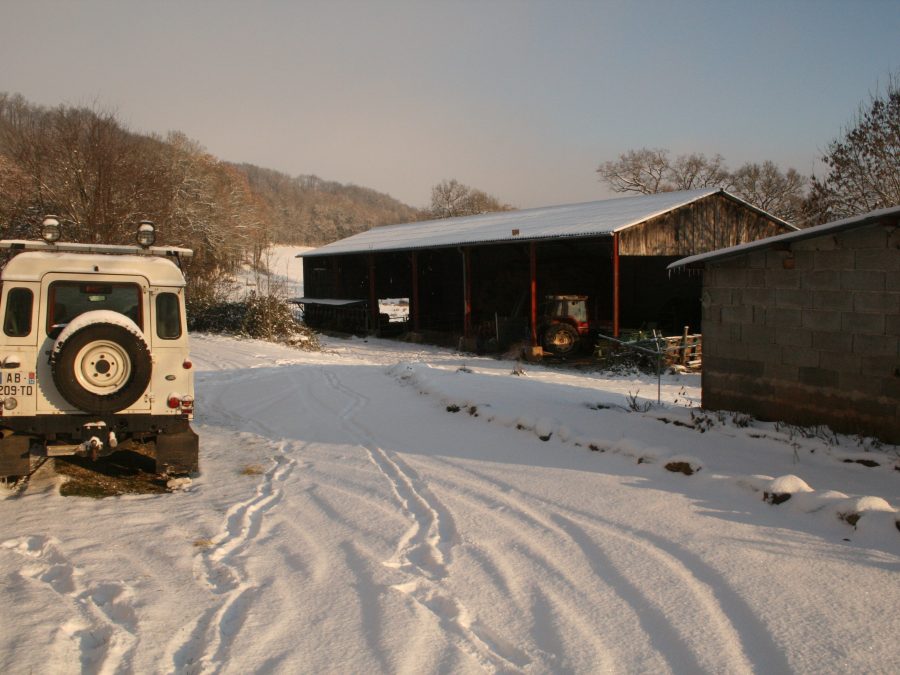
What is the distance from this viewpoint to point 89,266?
7.18 m

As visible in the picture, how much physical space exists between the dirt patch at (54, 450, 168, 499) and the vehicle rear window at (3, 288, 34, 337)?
1.67 m

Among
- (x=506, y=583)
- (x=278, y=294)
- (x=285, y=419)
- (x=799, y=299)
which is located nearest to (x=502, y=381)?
(x=285, y=419)

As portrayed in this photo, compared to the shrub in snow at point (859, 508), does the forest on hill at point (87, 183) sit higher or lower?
higher

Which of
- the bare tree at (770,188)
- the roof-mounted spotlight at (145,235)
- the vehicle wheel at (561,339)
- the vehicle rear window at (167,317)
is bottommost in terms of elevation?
the vehicle wheel at (561,339)

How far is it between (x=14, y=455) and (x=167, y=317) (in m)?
1.96

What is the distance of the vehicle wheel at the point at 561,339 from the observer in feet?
71.9

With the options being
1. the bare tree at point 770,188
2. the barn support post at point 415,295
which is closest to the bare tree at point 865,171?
the barn support post at point 415,295

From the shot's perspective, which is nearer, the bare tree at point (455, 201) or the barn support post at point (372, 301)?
the barn support post at point (372, 301)

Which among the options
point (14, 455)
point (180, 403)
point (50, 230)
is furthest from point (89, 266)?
point (14, 455)

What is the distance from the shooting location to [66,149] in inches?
1061

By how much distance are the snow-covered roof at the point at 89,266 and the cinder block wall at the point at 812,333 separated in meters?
7.47

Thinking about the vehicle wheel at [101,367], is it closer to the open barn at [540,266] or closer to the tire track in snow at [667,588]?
the tire track in snow at [667,588]

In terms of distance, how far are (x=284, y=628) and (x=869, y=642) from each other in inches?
127

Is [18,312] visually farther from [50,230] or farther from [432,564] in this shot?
[432,564]
